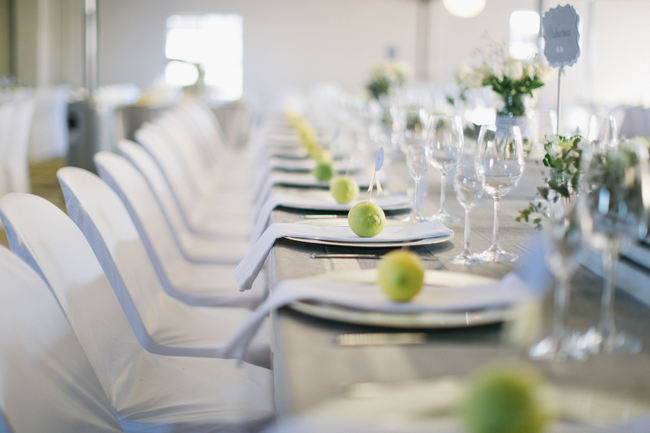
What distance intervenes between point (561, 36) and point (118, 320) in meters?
1.45

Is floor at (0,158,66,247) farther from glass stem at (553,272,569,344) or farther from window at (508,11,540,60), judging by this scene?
window at (508,11,540,60)

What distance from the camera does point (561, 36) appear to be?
6.80 ft

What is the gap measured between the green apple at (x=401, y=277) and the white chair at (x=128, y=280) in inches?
20.7

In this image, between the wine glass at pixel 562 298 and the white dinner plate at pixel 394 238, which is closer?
the wine glass at pixel 562 298

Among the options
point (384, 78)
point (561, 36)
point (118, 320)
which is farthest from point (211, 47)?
point (118, 320)

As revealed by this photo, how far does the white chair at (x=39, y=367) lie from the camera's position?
3.55 feet

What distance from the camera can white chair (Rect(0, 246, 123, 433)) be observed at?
108 cm

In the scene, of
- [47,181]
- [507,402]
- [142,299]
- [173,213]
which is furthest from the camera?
[47,181]

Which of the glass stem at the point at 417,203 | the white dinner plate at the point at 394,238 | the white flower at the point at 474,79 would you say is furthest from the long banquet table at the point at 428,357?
the white flower at the point at 474,79

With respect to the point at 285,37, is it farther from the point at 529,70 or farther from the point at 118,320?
the point at 118,320

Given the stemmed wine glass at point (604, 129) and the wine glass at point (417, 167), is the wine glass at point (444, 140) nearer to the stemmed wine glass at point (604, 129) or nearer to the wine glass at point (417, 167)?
the wine glass at point (417, 167)

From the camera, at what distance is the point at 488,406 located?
0.58 meters

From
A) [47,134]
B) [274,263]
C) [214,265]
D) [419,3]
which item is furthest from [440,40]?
[274,263]

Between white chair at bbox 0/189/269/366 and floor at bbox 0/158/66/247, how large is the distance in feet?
13.0
